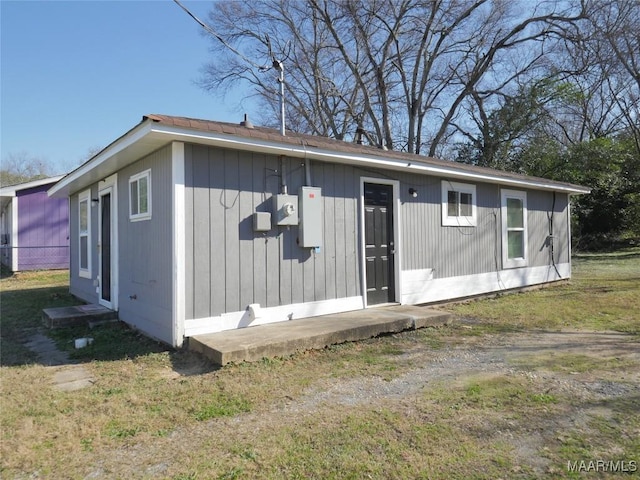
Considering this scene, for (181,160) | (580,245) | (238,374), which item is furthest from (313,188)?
(580,245)

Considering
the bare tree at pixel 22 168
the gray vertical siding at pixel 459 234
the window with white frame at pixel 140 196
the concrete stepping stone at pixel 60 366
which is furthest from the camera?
the bare tree at pixel 22 168

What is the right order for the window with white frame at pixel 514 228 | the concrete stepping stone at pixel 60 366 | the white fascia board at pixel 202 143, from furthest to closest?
the window with white frame at pixel 514 228 → the white fascia board at pixel 202 143 → the concrete stepping stone at pixel 60 366

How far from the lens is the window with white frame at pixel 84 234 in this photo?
7.98 m

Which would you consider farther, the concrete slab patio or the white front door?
the white front door

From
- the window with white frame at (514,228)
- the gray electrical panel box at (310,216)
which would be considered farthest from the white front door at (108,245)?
the window with white frame at (514,228)

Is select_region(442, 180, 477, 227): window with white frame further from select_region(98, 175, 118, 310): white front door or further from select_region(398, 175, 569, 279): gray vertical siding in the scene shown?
select_region(98, 175, 118, 310): white front door

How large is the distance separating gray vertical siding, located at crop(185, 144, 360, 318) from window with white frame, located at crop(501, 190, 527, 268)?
4.42m

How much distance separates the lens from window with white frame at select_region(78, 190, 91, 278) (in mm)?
7980

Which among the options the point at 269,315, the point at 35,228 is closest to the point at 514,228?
the point at 269,315

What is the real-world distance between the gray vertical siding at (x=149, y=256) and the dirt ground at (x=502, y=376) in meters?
→ 2.15

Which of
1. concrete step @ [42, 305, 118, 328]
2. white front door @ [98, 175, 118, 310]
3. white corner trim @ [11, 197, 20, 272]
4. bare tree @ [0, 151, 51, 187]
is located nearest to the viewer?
concrete step @ [42, 305, 118, 328]

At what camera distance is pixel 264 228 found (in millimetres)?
5121

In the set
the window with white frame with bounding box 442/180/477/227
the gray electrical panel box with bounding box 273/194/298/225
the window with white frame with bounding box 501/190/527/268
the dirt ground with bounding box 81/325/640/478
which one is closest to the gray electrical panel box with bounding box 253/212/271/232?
the gray electrical panel box with bounding box 273/194/298/225

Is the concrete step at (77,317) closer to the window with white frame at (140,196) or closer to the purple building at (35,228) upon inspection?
the window with white frame at (140,196)
